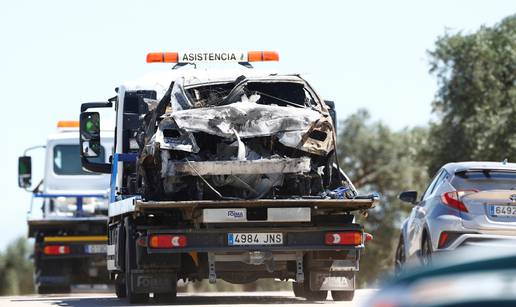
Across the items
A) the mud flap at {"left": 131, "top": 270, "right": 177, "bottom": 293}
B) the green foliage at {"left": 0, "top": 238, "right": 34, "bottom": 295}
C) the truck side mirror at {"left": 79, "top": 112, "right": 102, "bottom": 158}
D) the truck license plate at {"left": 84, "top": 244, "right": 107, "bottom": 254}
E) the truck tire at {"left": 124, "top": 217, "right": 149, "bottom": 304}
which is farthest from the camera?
Answer: the green foliage at {"left": 0, "top": 238, "right": 34, "bottom": 295}

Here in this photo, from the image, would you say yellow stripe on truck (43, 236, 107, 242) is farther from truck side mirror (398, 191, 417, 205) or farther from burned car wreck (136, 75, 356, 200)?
truck side mirror (398, 191, 417, 205)

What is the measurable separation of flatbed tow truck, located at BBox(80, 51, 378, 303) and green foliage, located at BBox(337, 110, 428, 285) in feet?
148

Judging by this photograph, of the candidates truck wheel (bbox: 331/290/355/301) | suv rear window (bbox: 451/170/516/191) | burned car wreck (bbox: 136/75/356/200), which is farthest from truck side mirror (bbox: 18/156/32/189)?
suv rear window (bbox: 451/170/516/191)

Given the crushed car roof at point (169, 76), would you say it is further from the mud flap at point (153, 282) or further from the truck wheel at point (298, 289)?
the mud flap at point (153, 282)

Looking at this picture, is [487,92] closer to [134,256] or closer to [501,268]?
[134,256]

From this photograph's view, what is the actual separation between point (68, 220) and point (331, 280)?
11.4 metres

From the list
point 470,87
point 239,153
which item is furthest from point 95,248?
point 470,87

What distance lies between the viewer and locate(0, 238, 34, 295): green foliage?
69.1 m

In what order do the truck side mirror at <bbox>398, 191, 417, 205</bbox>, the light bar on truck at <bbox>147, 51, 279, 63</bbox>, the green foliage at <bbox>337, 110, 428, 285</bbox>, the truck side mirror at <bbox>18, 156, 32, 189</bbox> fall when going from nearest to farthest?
the truck side mirror at <bbox>398, 191, 417, 205</bbox> < the light bar on truck at <bbox>147, 51, 279, 63</bbox> < the truck side mirror at <bbox>18, 156, 32, 189</bbox> < the green foliage at <bbox>337, 110, 428, 285</bbox>

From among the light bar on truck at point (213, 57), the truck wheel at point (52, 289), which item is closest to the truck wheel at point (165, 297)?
the light bar on truck at point (213, 57)

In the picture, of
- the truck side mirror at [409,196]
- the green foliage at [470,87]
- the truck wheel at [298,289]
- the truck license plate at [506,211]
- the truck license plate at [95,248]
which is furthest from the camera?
the green foliage at [470,87]

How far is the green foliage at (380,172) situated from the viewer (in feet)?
200

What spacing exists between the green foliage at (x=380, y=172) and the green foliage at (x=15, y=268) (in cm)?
1732

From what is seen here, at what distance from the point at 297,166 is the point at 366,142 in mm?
55653
